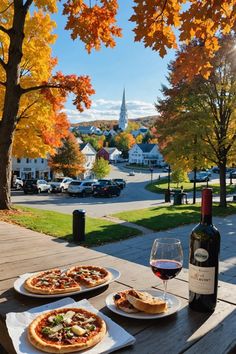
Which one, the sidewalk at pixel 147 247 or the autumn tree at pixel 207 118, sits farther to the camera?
the autumn tree at pixel 207 118

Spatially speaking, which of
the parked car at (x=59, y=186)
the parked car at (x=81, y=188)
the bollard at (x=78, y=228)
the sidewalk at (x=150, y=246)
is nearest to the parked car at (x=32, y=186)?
the parked car at (x=59, y=186)

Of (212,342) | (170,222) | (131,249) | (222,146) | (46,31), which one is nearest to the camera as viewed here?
(212,342)

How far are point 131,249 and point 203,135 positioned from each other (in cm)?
1238

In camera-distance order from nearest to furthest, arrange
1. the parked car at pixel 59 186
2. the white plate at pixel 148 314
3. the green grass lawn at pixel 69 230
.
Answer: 1. the white plate at pixel 148 314
2. the green grass lawn at pixel 69 230
3. the parked car at pixel 59 186

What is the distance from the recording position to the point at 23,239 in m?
4.98

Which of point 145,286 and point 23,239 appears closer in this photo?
point 145,286

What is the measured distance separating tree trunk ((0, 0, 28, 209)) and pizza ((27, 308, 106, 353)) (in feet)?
34.8

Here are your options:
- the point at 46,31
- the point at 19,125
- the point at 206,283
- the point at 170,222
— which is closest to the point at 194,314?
the point at 206,283

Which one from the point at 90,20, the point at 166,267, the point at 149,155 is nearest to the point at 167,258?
the point at 166,267

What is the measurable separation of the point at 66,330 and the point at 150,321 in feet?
1.69

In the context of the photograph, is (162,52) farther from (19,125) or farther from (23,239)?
(19,125)

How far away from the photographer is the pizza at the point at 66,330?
162cm

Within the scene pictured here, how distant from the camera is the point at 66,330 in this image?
1770 mm

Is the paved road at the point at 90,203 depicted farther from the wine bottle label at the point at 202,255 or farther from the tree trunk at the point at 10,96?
the wine bottle label at the point at 202,255
